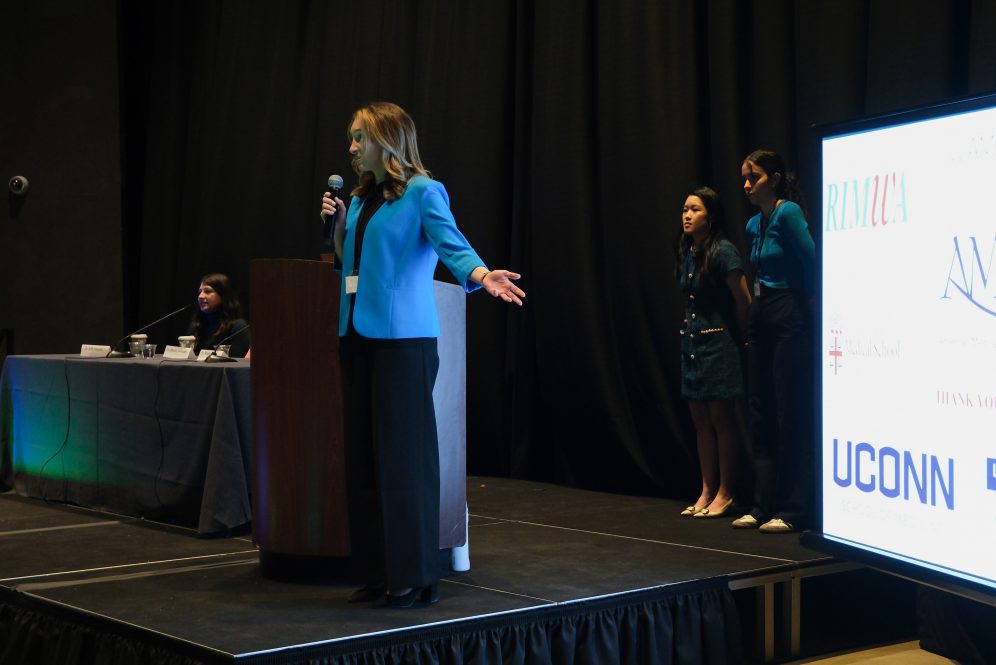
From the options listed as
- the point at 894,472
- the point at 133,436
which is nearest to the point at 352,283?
the point at 894,472

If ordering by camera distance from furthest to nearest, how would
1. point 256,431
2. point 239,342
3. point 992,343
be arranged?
point 239,342 → point 256,431 → point 992,343

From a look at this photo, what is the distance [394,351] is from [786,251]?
168cm

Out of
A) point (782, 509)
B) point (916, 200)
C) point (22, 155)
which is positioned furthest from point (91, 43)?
point (916, 200)

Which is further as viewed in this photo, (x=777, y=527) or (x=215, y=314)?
(x=215, y=314)

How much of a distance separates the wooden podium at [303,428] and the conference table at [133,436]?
1.79 ft

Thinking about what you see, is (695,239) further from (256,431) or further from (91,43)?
(91,43)

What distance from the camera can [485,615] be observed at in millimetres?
2865

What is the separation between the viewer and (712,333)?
426 centimetres

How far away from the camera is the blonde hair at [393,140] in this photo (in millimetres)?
2910

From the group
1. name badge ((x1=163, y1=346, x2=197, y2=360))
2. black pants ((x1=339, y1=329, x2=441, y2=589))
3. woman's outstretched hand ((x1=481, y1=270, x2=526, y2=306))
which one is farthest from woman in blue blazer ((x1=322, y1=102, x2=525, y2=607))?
name badge ((x1=163, y1=346, x2=197, y2=360))

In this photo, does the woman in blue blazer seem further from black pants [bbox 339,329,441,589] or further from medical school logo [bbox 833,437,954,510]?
medical school logo [bbox 833,437,954,510]

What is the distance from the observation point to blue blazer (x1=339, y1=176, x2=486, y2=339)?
2.88 m

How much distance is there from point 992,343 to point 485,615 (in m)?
1.32

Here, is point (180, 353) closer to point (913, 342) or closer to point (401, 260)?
point (401, 260)
